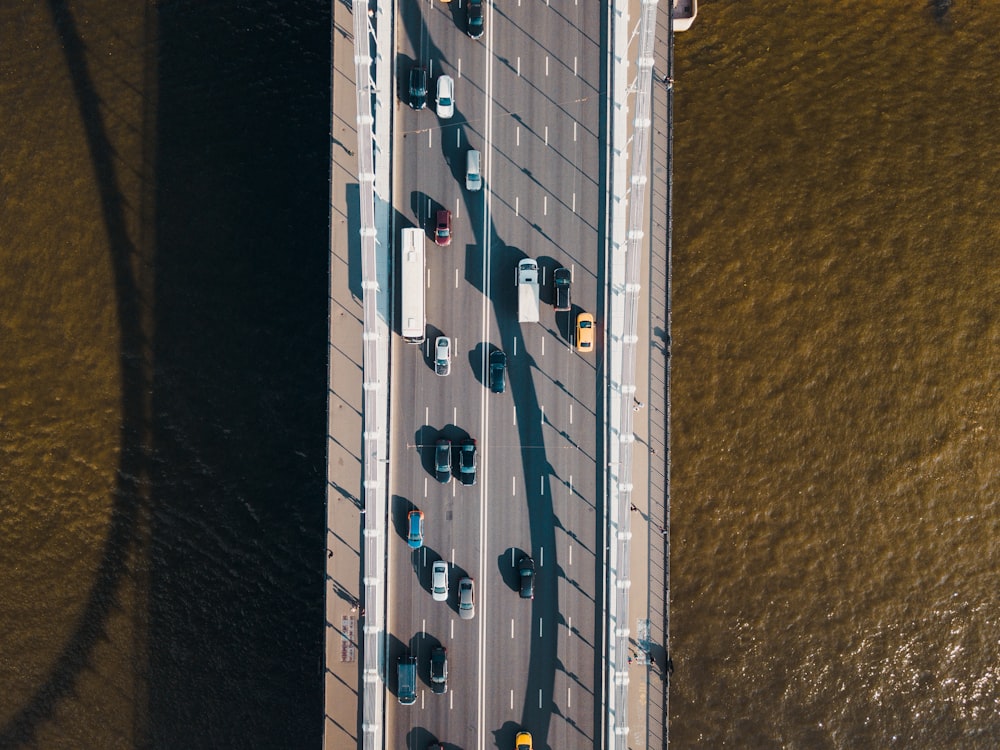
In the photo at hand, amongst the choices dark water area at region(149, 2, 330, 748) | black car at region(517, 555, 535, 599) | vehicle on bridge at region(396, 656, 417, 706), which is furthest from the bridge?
dark water area at region(149, 2, 330, 748)

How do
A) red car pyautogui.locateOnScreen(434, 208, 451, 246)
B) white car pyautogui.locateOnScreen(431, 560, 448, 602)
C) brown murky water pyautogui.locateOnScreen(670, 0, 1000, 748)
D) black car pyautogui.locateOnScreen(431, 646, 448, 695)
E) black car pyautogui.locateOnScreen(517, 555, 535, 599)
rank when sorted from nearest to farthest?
1. black car pyautogui.locateOnScreen(431, 646, 448, 695)
2. black car pyautogui.locateOnScreen(517, 555, 535, 599)
3. white car pyautogui.locateOnScreen(431, 560, 448, 602)
4. red car pyautogui.locateOnScreen(434, 208, 451, 246)
5. brown murky water pyautogui.locateOnScreen(670, 0, 1000, 748)

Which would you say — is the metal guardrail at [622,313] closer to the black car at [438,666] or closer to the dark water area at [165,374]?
the black car at [438,666]

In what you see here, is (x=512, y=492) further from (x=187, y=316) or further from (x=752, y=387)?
(x=187, y=316)

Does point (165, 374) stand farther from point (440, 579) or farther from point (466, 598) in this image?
point (466, 598)

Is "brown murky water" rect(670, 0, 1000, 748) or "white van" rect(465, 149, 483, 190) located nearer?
"white van" rect(465, 149, 483, 190)

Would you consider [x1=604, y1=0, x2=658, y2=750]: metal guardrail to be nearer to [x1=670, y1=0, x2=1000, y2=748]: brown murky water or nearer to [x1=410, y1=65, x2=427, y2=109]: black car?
[x1=670, y1=0, x2=1000, y2=748]: brown murky water

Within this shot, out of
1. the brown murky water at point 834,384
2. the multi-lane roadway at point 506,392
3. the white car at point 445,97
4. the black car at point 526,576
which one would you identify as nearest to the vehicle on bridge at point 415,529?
the multi-lane roadway at point 506,392

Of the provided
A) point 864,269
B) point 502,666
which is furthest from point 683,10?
point 502,666

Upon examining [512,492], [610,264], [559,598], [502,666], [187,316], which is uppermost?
[610,264]
